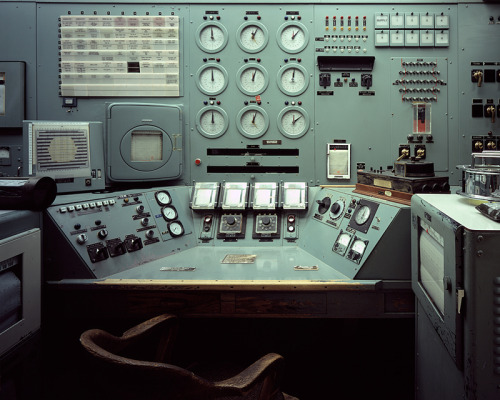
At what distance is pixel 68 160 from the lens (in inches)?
92.6

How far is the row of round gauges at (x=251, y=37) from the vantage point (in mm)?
2889

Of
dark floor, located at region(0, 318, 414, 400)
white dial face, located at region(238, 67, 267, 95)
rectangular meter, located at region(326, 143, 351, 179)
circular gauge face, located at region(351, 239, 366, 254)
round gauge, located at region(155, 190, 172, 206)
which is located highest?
white dial face, located at region(238, 67, 267, 95)

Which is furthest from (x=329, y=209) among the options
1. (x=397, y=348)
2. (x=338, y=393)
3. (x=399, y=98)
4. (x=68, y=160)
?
(x=68, y=160)

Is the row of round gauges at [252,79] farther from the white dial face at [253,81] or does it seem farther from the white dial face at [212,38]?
the white dial face at [212,38]

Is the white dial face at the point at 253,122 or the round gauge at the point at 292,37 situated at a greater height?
the round gauge at the point at 292,37

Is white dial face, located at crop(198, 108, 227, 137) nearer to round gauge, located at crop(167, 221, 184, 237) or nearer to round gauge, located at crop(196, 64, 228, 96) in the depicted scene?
round gauge, located at crop(196, 64, 228, 96)

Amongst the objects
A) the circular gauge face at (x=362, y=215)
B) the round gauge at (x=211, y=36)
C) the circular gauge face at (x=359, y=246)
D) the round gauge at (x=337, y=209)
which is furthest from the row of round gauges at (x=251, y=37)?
the circular gauge face at (x=359, y=246)

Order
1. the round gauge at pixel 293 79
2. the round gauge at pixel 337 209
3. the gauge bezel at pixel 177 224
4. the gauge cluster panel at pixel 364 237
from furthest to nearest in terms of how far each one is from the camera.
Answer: the round gauge at pixel 293 79 → the gauge bezel at pixel 177 224 → the round gauge at pixel 337 209 → the gauge cluster panel at pixel 364 237

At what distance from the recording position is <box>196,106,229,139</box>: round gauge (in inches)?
114

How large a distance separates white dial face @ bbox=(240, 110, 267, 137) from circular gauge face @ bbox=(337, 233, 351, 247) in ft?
3.79

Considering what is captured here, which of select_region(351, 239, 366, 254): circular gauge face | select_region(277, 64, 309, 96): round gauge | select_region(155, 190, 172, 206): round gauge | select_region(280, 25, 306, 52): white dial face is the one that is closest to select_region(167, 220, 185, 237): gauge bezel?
select_region(155, 190, 172, 206): round gauge

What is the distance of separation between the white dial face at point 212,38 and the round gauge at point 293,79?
1.68 feet

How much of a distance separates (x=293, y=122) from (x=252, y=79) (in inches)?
17.7

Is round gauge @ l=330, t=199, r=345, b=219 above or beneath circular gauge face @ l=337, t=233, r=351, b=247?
above
